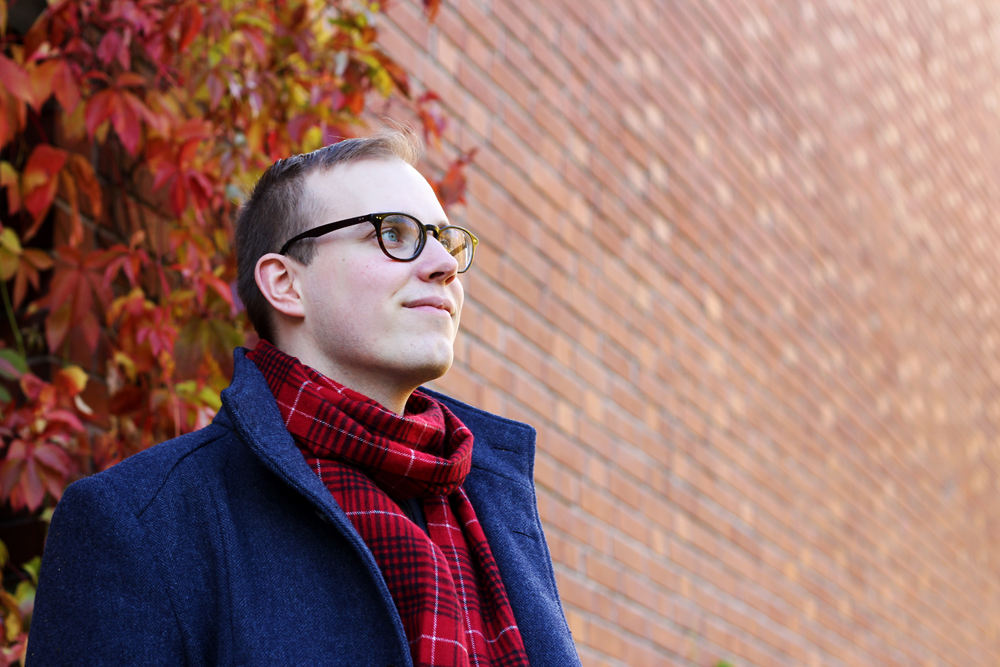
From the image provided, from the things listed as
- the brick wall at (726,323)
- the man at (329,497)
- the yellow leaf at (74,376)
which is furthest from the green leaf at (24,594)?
the brick wall at (726,323)

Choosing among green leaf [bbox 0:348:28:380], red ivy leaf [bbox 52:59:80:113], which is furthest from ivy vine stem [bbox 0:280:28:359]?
red ivy leaf [bbox 52:59:80:113]

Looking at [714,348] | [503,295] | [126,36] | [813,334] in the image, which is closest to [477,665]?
[126,36]

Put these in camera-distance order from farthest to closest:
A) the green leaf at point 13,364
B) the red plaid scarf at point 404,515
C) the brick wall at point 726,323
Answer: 1. the brick wall at point 726,323
2. the green leaf at point 13,364
3. the red plaid scarf at point 404,515

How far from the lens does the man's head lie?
1.54m

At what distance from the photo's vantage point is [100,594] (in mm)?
1232

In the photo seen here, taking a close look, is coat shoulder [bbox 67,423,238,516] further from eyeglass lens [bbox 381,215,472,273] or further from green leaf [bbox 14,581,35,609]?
green leaf [bbox 14,581,35,609]

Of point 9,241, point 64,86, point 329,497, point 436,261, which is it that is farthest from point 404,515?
point 64,86

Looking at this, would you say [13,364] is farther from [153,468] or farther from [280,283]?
[153,468]

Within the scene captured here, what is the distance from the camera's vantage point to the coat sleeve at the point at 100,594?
3.98 ft

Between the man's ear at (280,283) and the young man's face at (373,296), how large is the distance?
2cm

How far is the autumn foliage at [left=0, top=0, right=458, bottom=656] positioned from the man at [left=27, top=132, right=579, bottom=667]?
14.7 inches

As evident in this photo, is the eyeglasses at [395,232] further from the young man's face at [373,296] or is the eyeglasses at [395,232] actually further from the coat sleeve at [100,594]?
the coat sleeve at [100,594]

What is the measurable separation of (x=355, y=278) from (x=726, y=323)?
10.5ft

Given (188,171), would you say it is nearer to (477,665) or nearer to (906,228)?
(477,665)
